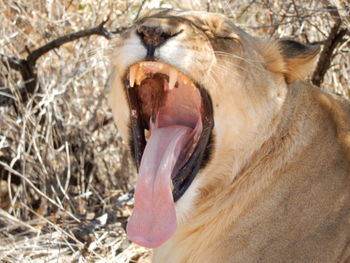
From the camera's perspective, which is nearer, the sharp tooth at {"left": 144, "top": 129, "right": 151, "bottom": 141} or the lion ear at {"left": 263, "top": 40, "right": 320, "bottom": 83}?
the lion ear at {"left": 263, "top": 40, "right": 320, "bottom": 83}

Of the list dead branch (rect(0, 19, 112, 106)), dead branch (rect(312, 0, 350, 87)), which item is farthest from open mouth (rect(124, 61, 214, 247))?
dead branch (rect(312, 0, 350, 87))

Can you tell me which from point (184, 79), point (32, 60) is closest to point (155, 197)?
point (184, 79)

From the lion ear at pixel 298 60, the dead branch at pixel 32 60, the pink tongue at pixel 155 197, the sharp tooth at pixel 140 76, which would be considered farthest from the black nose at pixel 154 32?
the dead branch at pixel 32 60

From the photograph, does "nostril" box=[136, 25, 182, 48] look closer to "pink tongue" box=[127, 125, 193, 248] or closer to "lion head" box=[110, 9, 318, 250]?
"lion head" box=[110, 9, 318, 250]

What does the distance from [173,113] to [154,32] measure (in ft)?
2.68

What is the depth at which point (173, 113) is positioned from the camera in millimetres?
3820

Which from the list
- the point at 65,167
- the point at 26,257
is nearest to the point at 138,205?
the point at 26,257

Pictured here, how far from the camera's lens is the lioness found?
3.29m

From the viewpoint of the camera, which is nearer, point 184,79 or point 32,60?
point 184,79

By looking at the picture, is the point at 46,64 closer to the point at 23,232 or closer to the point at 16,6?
the point at 16,6

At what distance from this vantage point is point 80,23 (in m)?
5.98

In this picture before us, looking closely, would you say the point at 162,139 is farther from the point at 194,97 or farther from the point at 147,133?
the point at 194,97

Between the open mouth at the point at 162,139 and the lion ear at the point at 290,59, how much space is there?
405 millimetres

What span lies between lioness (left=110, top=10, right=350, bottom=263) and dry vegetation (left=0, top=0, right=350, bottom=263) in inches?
53.4
